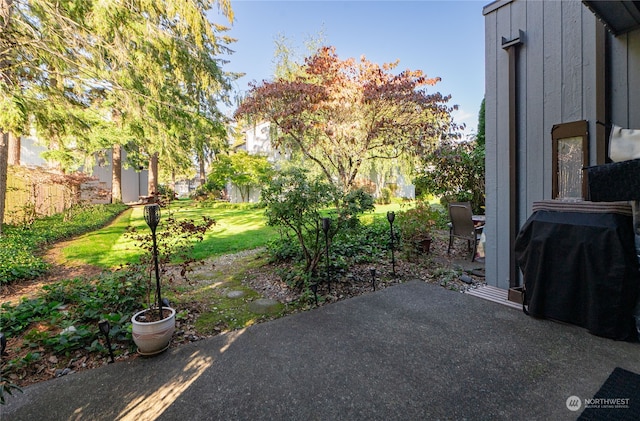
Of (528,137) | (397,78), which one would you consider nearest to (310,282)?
(528,137)

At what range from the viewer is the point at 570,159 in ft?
9.79

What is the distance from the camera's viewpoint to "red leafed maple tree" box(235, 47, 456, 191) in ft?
22.9

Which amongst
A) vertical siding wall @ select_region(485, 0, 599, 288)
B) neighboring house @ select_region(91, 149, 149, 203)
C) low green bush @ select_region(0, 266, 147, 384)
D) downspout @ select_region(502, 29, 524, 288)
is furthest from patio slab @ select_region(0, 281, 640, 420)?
neighboring house @ select_region(91, 149, 149, 203)

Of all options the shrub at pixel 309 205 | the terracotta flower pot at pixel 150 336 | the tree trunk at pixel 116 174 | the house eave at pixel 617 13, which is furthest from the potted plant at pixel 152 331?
the tree trunk at pixel 116 174

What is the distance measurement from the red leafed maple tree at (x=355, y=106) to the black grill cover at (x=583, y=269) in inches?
197

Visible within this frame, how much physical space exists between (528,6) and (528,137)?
1.43 meters

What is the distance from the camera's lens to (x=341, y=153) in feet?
26.6

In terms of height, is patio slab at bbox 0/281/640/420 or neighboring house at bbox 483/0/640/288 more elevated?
neighboring house at bbox 483/0/640/288

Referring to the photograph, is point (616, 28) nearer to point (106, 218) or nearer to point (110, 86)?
point (110, 86)

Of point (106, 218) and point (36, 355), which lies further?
point (106, 218)

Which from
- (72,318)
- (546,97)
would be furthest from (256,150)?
(546,97)

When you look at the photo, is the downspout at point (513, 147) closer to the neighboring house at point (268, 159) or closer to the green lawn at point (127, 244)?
the green lawn at point (127, 244)

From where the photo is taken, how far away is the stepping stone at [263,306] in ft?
10.9

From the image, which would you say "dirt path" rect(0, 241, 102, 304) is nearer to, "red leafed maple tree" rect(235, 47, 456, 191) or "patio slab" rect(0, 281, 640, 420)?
"patio slab" rect(0, 281, 640, 420)
